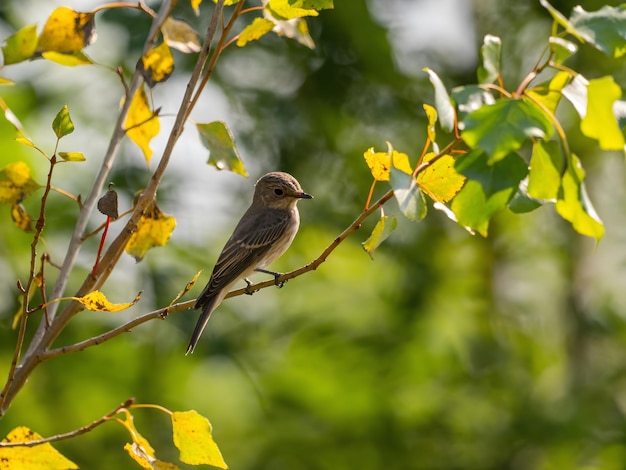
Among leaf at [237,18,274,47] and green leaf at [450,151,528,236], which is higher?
leaf at [237,18,274,47]

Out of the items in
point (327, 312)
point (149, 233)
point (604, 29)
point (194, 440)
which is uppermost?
point (604, 29)

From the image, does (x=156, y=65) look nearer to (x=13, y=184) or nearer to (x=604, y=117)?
(x=13, y=184)

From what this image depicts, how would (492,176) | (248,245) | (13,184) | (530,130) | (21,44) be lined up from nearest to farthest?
(530,130), (492,176), (21,44), (13,184), (248,245)

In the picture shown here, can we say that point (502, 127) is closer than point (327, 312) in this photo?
Yes

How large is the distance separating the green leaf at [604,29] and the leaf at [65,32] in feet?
5.30

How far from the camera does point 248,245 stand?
220 inches

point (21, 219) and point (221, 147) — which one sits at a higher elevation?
point (221, 147)

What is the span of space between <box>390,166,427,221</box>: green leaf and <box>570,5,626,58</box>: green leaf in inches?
21.5

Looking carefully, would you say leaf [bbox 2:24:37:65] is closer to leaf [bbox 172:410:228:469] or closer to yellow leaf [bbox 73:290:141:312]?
yellow leaf [bbox 73:290:141:312]

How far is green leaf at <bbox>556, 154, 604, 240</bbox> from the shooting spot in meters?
2.15

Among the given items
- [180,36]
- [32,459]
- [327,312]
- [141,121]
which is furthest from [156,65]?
[327,312]

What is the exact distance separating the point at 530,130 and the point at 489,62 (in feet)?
0.98

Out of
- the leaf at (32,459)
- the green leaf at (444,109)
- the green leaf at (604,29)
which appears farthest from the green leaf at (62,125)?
the green leaf at (604,29)

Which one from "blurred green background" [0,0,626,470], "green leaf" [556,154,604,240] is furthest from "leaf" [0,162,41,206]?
"blurred green background" [0,0,626,470]
